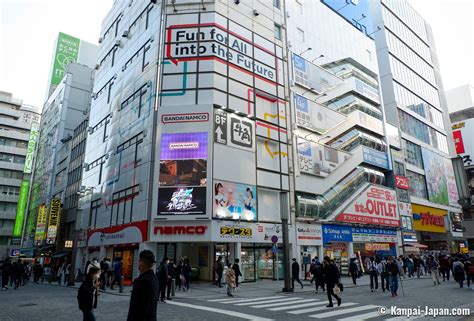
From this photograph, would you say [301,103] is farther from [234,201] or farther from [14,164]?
[14,164]

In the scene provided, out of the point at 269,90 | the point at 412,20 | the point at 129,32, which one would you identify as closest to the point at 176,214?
the point at 269,90

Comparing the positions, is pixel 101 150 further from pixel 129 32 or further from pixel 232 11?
pixel 232 11

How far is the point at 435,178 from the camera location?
48.2 metres

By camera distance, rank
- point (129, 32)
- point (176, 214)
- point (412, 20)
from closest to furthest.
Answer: point (176, 214) < point (129, 32) < point (412, 20)

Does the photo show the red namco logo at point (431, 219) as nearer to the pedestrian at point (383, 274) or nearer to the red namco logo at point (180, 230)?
the pedestrian at point (383, 274)

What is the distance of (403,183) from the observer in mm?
40438

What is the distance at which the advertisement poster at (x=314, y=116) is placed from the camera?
99.9 ft

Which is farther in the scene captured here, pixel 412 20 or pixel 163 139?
pixel 412 20

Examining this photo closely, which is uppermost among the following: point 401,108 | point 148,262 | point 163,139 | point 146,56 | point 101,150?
point 401,108

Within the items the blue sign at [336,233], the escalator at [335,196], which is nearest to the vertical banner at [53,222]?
the escalator at [335,196]

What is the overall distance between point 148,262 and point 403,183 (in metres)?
42.0

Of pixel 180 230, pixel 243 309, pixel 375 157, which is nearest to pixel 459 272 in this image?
pixel 243 309

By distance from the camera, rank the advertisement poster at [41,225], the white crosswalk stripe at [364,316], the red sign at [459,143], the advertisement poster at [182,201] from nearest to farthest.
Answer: the white crosswalk stripe at [364,316] < the advertisement poster at [182,201] < the advertisement poster at [41,225] < the red sign at [459,143]

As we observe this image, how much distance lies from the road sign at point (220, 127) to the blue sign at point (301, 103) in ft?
29.2
